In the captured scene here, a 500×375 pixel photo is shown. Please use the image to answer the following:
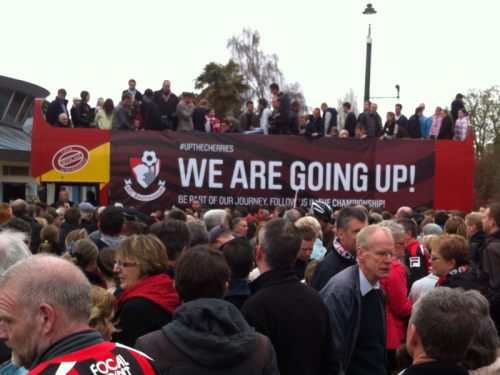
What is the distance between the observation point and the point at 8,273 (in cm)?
215

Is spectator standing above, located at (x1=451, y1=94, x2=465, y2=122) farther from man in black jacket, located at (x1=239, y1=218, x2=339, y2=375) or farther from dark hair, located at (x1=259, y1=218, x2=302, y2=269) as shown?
man in black jacket, located at (x1=239, y1=218, x2=339, y2=375)

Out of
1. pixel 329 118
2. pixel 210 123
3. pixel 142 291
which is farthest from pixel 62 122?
pixel 142 291

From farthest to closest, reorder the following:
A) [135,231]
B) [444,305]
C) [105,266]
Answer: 1. [135,231]
2. [105,266]
3. [444,305]

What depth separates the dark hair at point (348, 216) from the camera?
458 cm

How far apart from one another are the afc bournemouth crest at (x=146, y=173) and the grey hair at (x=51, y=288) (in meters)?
13.1

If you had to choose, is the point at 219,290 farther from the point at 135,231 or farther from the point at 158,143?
the point at 158,143

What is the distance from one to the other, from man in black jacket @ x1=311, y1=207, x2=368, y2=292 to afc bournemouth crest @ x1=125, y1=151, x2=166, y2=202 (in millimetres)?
11027

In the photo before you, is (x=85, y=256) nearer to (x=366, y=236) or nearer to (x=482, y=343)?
(x=366, y=236)

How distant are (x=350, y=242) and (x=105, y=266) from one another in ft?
6.21

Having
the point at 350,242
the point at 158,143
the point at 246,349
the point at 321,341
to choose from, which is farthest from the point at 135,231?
the point at 158,143

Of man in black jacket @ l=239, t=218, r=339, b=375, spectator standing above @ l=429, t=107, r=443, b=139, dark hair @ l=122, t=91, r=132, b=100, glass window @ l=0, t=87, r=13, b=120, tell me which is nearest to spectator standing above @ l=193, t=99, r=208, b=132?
dark hair @ l=122, t=91, r=132, b=100

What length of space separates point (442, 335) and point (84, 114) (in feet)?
44.7

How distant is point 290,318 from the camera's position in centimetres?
331

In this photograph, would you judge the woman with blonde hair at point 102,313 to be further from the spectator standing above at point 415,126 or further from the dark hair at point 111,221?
the spectator standing above at point 415,126
